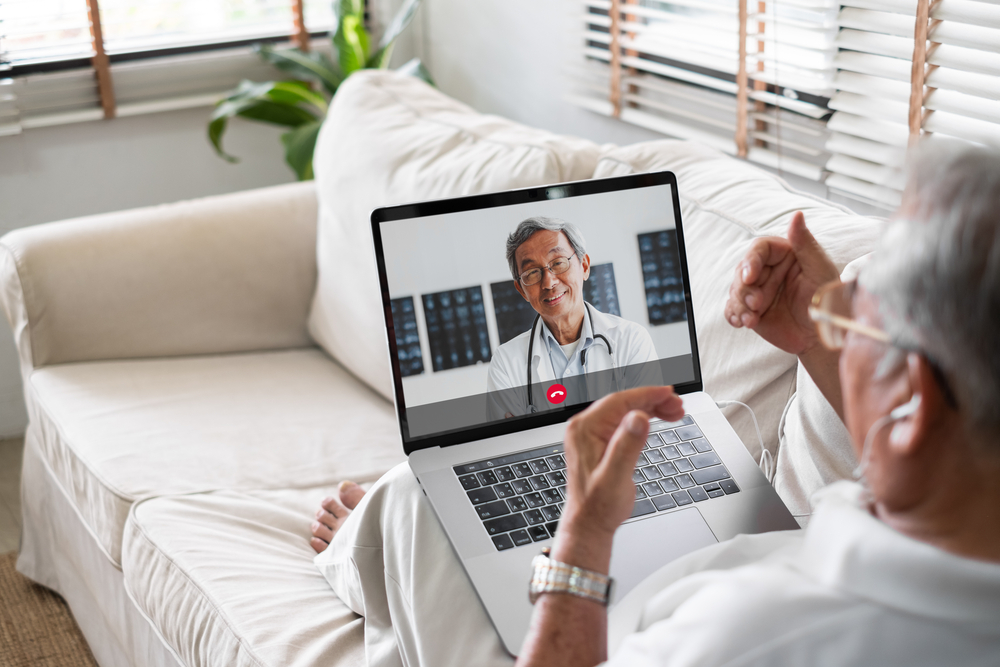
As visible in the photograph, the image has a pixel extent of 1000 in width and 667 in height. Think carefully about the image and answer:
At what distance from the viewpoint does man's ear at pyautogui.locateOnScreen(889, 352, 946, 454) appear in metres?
0.52

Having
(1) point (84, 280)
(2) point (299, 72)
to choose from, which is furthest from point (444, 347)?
(2) point (299, 72)

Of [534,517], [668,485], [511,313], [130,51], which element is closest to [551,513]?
[534,517]

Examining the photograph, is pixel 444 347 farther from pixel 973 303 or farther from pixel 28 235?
pixel 28 235

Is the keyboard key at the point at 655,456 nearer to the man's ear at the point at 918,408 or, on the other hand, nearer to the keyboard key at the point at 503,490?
the keyboard key at the point at 503,490

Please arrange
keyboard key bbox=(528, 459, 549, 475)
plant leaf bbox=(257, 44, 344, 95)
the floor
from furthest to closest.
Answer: plant leaf bbox=(257, 44, 344, 95)
the floor
keyboard key bbox=(528, 459, 549, 475)

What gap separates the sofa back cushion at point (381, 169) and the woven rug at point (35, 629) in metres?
0.73

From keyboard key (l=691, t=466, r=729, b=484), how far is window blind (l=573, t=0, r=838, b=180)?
83 centimetres

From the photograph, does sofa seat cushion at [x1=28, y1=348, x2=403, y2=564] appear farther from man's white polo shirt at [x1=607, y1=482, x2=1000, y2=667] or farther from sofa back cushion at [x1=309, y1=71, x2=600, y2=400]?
man's white polo shirt at [x1=607, y1=482, x2=1000, y2=667]

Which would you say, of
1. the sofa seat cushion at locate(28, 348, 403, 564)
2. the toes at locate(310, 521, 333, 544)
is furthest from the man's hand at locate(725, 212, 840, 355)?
the sofa seat cushion at locate(28, 348, 403, 564)

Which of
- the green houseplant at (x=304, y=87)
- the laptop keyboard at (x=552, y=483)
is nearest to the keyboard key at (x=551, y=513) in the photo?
the laptop keyboard at (x=552, y=483)

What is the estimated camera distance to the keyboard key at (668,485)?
898 millimetres

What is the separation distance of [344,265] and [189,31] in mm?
1232

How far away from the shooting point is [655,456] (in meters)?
0.93

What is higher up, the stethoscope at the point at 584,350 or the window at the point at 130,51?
the window at the point at 130,51
